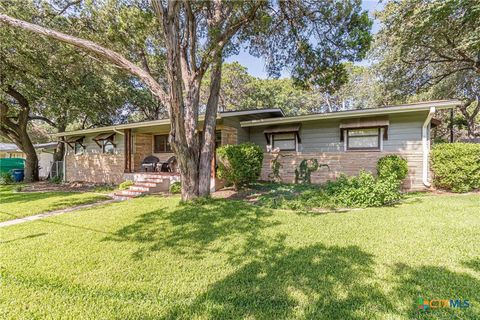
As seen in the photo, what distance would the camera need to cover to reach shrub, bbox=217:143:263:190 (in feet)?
26.2

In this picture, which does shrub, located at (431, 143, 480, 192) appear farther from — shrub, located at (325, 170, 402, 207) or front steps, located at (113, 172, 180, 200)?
front steps, located at (113, 172, 180, 200)

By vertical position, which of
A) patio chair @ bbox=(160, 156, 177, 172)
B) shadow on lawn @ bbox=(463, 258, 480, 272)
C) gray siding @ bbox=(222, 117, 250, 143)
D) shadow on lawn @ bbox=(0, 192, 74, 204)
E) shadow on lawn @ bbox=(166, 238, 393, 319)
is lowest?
shadow on lawn @ bbox=(0, 192, 74, 204)

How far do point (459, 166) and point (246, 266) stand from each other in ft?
25.6

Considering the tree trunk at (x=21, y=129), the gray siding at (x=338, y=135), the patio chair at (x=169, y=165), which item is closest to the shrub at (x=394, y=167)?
the gray siding at (x=338, y=135)

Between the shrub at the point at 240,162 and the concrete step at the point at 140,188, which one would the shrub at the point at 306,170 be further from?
the concrete step at the point at 140,188

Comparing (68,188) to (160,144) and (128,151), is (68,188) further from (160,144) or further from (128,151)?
(160,144)

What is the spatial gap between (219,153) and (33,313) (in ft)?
21.5

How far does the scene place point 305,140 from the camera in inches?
388

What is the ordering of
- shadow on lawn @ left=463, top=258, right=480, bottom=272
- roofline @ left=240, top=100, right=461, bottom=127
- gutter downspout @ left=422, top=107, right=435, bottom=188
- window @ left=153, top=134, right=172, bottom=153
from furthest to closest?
window @ left=153, top=134, right=172, bottom=153 → gutter downspout @ left=422, top=107, right=435, bottom=188 → roofline @ left=240, top=100, right=461, bottom=127 → shadow on lawn @ left=463, top=258, right=480, bottom=272

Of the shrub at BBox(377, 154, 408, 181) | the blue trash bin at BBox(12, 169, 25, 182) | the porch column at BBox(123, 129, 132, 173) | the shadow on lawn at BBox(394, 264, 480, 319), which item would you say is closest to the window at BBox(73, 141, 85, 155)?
the blue trash bin at BBox(12, 169, 25, 182)

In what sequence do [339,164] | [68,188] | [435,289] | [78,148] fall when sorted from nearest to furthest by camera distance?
[435,289] < [339,164] < [68,188] < [78,148]

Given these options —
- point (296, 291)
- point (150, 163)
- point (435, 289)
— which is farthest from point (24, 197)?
point (435, 289)

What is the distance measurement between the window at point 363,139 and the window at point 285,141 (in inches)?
86.4

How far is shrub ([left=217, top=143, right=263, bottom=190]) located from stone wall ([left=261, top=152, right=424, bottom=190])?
188 centimetres
